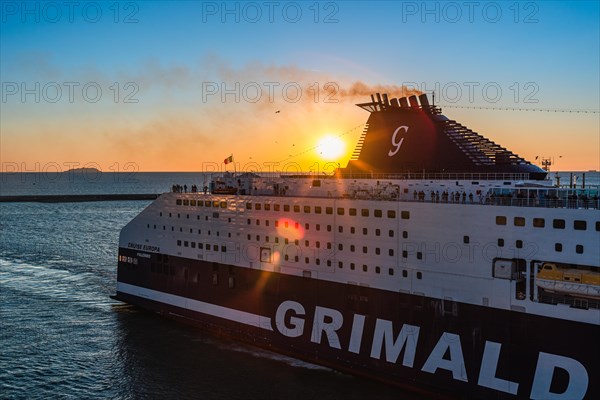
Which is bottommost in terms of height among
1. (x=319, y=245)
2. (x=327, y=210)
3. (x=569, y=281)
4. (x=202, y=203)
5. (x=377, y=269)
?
(x=377, y=269)

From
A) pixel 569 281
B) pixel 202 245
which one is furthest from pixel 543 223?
pixel 202 245

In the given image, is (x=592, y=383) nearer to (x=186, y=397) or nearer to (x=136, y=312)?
(x=186, y=397)

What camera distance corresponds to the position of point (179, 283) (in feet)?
83.3

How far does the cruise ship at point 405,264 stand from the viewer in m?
15.2

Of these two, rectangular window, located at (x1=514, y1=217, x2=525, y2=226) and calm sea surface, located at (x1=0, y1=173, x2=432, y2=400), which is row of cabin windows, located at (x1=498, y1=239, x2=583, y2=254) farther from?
calm sea surface, located at (x1=0, y1=173, x2=432, y2=400)

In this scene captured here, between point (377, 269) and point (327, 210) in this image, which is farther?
point (327, 210)

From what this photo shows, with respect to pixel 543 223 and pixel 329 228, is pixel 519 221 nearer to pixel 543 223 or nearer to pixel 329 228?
pixel 543 223

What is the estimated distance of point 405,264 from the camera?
59.1 feet

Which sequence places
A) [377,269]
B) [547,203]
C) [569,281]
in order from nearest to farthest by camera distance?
[569,281] < [547,203] < [377,269]

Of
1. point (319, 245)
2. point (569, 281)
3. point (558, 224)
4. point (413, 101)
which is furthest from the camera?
point (413, 101)

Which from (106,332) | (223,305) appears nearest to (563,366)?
(223,305)

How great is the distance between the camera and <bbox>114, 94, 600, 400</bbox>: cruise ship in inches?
599

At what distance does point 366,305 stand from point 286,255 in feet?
13.5

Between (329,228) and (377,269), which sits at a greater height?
(329,228)
